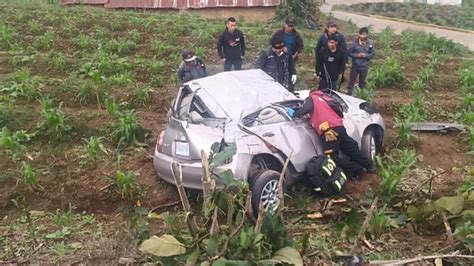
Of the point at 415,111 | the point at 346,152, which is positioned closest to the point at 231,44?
the point at 415,111

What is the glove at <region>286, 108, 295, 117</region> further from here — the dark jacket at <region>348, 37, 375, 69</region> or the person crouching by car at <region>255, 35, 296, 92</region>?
the dark jacket at <region>348, 37, 375, 69</region>

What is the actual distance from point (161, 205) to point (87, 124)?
2624 mm

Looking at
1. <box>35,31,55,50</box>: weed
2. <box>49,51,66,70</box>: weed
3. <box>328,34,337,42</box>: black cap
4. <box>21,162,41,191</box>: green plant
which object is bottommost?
<box>21,162,41,191</box>: green plant

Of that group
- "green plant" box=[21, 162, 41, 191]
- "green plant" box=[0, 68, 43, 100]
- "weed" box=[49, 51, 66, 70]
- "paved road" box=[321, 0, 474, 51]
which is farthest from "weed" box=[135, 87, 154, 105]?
"paved road" box=[321, 0, 474, 51]

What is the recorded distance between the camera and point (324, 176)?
6.62 m

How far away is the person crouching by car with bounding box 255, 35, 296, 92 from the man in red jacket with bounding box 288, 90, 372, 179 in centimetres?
257

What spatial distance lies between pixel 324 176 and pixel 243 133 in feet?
3.31

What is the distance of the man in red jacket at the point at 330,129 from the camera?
6859mm

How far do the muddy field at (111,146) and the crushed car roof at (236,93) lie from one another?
3.43 ft

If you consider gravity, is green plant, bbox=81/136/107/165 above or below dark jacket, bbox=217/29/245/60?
below

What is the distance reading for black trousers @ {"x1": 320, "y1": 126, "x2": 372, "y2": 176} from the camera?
6906 mm

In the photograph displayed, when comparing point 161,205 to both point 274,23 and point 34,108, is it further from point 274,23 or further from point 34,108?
point 274,23

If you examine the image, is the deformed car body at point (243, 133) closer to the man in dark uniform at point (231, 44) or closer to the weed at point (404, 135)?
the weed at point (404, 135)

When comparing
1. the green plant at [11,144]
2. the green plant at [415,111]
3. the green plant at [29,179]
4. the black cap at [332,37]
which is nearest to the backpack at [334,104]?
the black cap at [332,37]
